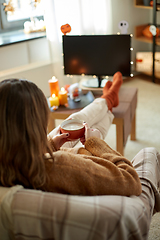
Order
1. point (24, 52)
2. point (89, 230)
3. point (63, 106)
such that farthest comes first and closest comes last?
point (24, 52) → point (63, 106) → point (89, 230)

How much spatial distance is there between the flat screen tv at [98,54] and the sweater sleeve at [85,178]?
Result: 49.1 inches

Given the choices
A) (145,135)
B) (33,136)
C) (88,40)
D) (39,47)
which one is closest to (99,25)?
(39,47)

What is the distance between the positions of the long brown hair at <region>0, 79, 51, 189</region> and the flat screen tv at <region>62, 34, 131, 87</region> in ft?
4.32

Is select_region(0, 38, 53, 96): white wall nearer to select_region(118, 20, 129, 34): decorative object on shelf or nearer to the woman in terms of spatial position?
select_region(118, 20, 129, 34): decorative object on shelf

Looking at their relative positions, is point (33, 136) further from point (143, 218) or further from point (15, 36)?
point (15, 36)

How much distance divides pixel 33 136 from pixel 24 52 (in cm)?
217

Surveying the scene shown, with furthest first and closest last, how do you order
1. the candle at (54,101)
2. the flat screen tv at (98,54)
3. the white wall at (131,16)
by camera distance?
the white wall at (131,16) < the flat screen tv at (98,54) < the candle at (54,101)

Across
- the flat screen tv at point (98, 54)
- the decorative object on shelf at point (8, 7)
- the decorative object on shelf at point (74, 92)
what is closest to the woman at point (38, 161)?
the decorative object on shelf at point (74, 92)

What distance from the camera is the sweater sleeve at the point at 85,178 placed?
851mm

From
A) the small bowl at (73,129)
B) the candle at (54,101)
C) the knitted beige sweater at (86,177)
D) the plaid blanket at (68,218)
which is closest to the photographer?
the plaid blanket at (68,218)

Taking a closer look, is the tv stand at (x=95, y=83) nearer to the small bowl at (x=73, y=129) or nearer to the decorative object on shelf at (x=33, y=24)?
the small bowl at (x=73, y=129)

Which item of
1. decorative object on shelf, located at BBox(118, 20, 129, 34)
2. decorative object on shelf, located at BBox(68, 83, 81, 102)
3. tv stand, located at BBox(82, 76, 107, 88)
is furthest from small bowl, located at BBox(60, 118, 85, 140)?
decorative object on shelf, located at BBox(118, 20, 129, 34)

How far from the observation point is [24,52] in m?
2.80

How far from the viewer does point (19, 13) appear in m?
2.94
